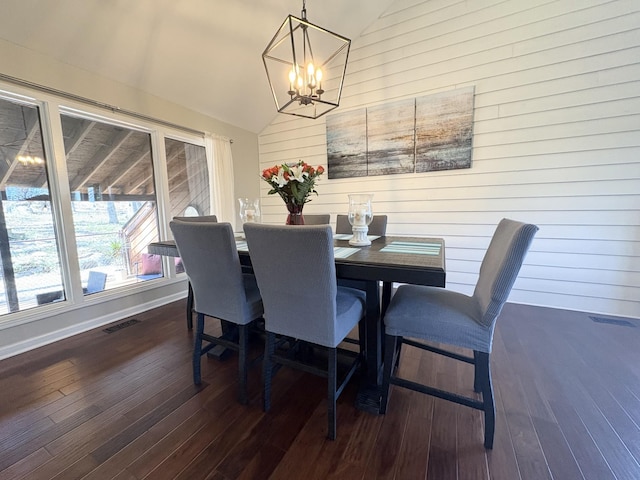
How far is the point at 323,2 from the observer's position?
2.74 meters

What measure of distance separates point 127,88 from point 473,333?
3594mm

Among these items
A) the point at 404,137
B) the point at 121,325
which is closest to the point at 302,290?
the point at 121,325

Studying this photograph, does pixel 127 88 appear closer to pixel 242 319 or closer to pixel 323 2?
pixel 323 2

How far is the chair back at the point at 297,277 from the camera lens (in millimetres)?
1107

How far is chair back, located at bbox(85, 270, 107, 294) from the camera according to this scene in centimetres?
260

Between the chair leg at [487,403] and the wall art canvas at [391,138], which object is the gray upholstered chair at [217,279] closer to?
the chair leg at [487,403]

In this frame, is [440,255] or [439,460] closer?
[439,460]

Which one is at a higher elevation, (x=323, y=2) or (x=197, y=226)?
(x=323, y=2)

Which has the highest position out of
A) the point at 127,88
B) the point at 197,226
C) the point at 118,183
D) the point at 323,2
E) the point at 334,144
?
the point at 323,2

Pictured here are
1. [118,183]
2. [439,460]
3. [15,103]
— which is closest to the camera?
[439,460]

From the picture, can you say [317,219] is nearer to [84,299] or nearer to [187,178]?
[187,178]

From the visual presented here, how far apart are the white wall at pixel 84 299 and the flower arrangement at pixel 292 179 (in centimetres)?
203

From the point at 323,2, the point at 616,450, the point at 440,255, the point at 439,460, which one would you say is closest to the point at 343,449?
the point at 439,460

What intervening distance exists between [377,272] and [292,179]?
905 mm
